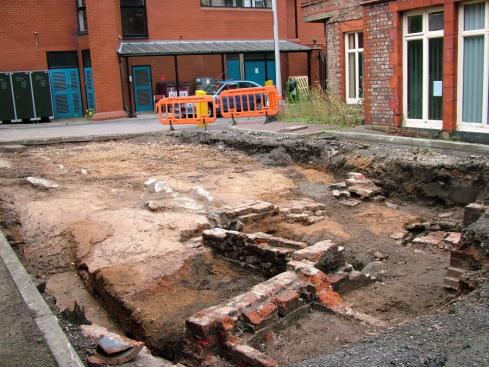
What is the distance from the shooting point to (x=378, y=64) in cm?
1408

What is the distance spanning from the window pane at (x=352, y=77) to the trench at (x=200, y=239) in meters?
9.17

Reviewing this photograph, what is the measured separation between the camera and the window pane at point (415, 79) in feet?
42.8

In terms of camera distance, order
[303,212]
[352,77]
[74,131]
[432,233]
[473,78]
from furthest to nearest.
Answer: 1. [352,77]
2. [74,131]
3. [473,78]
4. [303,212]
5. [432,233]

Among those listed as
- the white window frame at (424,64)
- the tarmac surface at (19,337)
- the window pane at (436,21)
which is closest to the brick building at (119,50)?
the white window frame at (424,64)

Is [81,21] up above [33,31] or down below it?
above

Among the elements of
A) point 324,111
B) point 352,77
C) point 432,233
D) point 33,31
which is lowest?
point 432,233

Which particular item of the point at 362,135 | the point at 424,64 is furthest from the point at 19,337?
the point at 424,64

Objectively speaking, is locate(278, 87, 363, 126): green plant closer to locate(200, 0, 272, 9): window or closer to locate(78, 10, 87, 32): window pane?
locate(200, 0, 272, 9): window

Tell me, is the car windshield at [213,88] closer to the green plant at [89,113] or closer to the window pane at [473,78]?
the green plant at [89,113]

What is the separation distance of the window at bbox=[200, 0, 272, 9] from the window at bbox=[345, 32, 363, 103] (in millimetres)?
11098

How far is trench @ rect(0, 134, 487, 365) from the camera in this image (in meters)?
5.68

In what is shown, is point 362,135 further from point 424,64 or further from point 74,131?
point 74,131

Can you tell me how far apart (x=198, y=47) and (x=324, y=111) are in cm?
1317

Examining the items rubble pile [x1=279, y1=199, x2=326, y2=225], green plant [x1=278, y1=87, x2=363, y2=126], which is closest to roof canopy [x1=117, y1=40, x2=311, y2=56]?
green plant [x1=278, y1=87, x2=363, y2=126]
